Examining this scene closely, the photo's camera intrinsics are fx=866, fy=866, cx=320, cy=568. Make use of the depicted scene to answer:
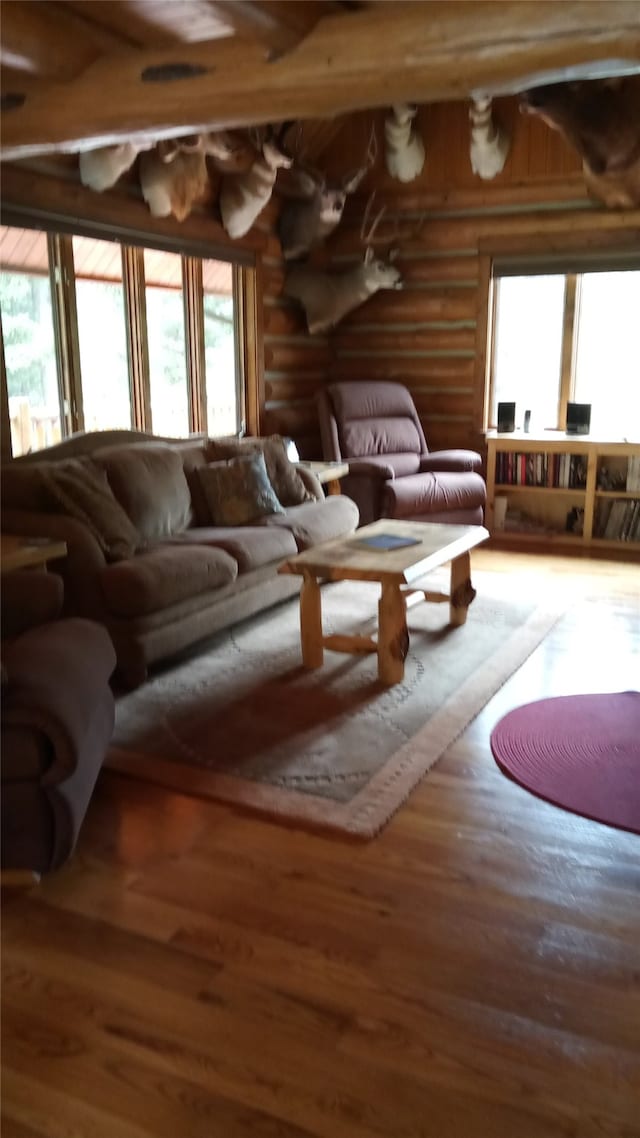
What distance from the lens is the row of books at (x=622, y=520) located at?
20.4 feet

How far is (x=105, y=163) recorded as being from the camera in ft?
14.5

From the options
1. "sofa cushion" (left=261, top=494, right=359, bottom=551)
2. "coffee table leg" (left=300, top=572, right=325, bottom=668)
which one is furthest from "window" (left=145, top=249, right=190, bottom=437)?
"coffee table leg" (left=300, top=572, right=325, bottom=668)

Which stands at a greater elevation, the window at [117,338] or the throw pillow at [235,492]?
the window at [117,338]

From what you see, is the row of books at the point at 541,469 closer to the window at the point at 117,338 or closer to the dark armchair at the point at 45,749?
the window at the point at 117,338

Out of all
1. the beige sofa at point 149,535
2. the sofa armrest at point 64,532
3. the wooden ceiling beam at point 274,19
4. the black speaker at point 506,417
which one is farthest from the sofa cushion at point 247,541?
the black speaker at point 506,417

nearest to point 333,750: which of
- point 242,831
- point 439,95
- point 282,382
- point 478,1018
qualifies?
point 242,831

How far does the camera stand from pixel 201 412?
591cm

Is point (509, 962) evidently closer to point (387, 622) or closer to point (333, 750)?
point (333, 750)

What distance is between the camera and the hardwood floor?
1.59 meters

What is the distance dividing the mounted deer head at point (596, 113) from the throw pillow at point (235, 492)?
232cm

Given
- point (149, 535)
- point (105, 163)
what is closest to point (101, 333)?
point (105, 163)

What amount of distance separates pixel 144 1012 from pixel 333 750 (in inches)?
50.2

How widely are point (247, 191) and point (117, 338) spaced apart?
1413 mm

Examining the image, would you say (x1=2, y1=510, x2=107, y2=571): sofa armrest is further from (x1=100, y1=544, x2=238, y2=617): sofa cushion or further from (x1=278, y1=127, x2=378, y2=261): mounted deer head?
(x1=278, y1=127, x2=378, y2=261): mounted deer head
